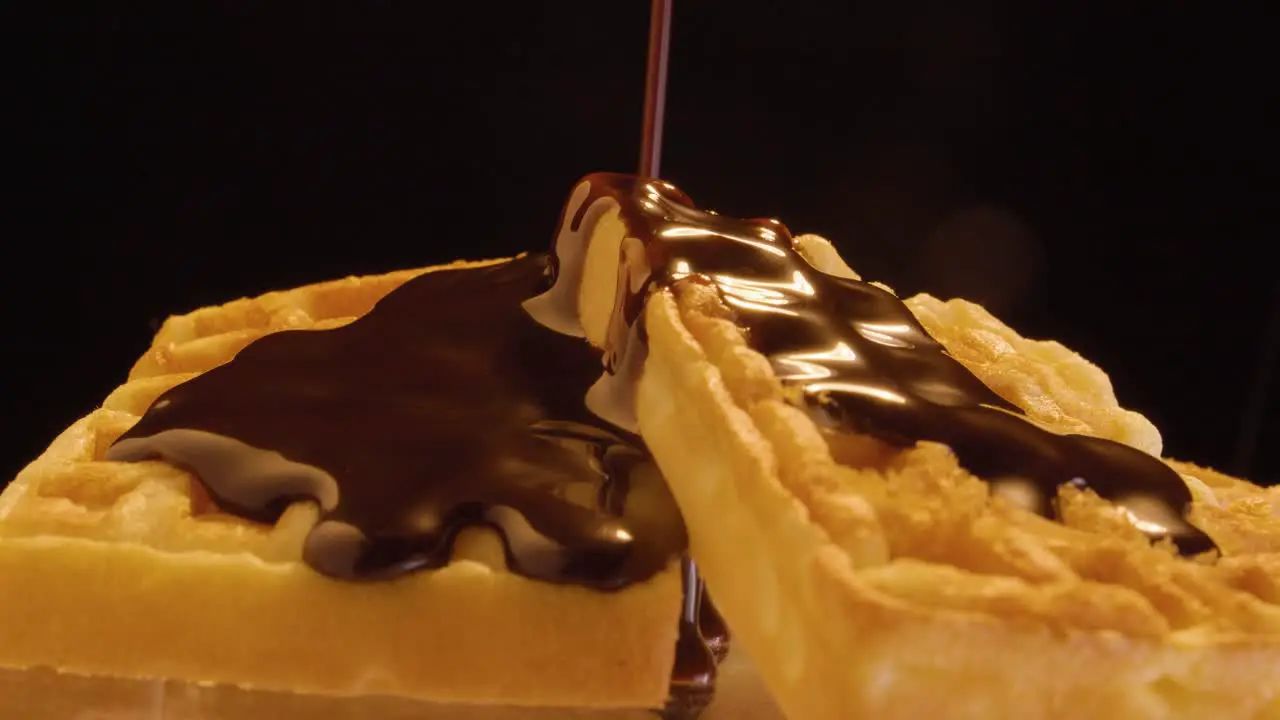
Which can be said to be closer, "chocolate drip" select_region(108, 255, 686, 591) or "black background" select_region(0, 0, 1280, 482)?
"chocolate drip" select_region(108, 255, 686, 591)

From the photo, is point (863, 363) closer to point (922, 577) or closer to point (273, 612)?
point (922, 577)

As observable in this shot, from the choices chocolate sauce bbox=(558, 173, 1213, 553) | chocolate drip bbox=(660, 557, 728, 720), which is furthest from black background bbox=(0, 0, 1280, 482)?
chocolate drip bbox=(660, 557, 728, 720)

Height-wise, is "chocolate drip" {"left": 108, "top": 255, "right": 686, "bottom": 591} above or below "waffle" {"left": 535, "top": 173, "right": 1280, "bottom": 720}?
below

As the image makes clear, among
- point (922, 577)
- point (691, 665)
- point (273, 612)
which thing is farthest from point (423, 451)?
point (922, 577)

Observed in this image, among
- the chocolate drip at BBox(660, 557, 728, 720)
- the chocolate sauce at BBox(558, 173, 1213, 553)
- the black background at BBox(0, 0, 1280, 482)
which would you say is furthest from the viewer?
Result: the black background at BBox(0, 0, 1280, 482)

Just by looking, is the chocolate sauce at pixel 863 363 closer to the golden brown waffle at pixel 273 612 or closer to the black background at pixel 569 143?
the golden brown waffle at pixel 273 612

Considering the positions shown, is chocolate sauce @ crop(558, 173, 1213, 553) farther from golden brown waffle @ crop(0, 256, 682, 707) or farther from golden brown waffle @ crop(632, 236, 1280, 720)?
golden brown waffle @ crop(0, 256, 682, 707)

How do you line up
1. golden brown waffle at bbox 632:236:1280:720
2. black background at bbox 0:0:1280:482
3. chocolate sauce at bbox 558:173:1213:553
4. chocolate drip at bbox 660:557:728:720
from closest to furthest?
golden brown waffle at bbox 632:236:1280:720
chocolate sauce at bbox 558:173:1213:553
chocolate drip at bbox 660:557:728:720
black background at bbox 0:0:1280:482
